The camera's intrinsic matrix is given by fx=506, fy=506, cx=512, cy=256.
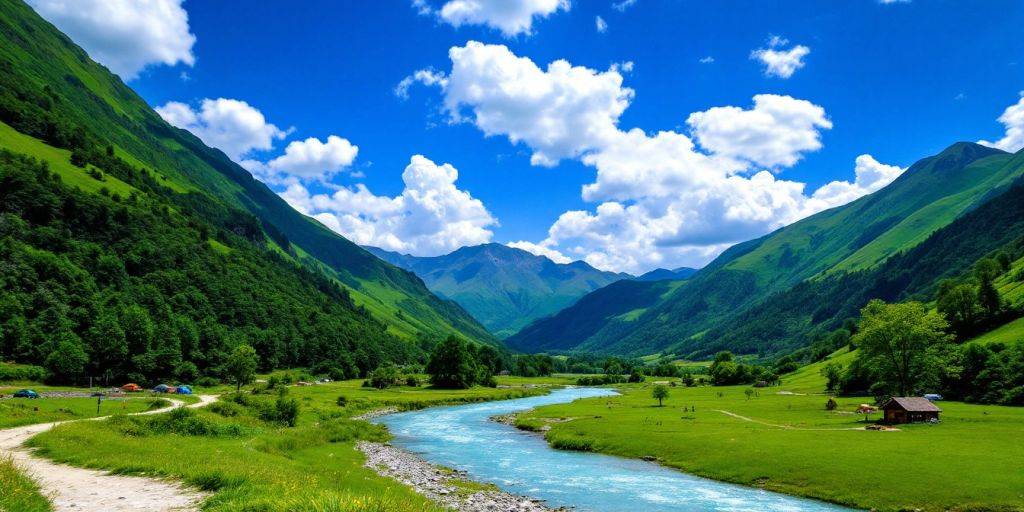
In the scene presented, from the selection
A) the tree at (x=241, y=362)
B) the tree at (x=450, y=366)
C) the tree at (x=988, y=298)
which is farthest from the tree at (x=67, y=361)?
the tree at (x=988, y=298)

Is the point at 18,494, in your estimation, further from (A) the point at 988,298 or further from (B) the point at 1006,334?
(A) the point at 988,298

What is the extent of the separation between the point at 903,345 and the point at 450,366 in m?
122

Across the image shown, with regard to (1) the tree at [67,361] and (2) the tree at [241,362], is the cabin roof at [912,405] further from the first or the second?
(1) the tree at [67,361]

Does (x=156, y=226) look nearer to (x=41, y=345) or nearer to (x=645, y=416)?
(x=41, y=345)

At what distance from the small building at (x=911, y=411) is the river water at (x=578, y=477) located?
1488 inches

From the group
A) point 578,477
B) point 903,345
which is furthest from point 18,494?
point 903,345

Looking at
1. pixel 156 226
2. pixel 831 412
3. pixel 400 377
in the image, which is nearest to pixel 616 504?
pixel 831 412

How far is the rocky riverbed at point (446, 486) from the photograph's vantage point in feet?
Answer: 126

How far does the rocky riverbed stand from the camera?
38291mm

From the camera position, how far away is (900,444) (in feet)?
171

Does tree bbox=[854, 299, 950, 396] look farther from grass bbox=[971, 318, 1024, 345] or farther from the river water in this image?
the river water

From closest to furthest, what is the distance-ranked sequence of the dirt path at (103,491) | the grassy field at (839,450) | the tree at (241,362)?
the dirt path at (103,491)
the grassy field at (839,450)
the tree at (241,362)

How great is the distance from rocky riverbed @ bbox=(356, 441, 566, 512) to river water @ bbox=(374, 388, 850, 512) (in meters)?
2.10

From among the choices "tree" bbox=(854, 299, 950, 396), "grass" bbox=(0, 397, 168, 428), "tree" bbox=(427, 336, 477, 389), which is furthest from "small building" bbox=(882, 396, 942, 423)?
"tree" bbox=(427, 336, 477, 389)
